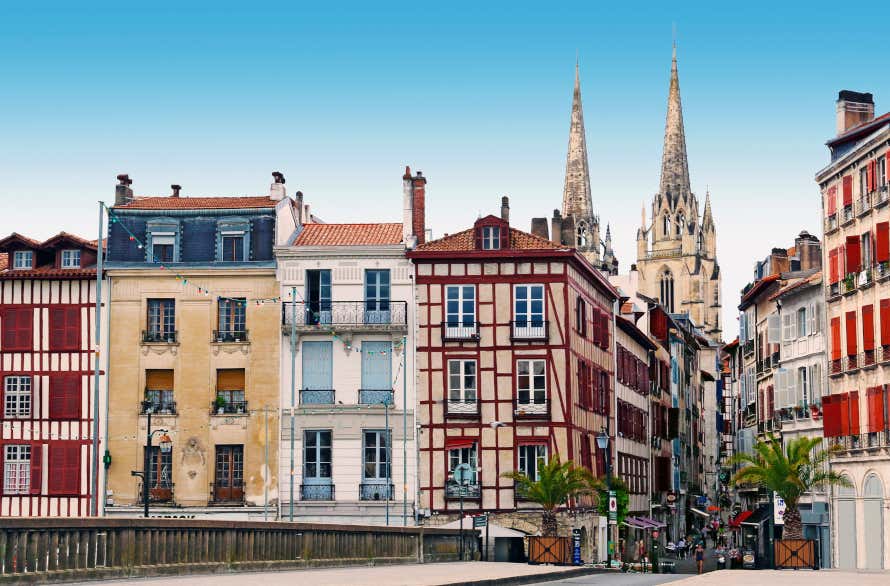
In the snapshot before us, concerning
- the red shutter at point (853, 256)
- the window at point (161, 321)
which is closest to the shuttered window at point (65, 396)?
the window at point (161, 321)

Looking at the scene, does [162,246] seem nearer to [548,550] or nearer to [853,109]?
[548,550]

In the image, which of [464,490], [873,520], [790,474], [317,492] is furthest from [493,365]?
[873,520]

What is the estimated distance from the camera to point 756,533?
7594cm

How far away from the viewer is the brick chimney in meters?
61.9

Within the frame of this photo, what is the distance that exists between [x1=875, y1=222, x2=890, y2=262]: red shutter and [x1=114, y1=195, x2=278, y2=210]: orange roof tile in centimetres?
2264

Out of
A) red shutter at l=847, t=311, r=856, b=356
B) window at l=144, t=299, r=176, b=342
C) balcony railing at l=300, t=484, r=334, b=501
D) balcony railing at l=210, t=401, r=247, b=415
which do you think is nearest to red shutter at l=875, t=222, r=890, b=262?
red shutter at l=847, t=311, r=856, b=356

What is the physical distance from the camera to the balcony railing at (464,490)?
193ft

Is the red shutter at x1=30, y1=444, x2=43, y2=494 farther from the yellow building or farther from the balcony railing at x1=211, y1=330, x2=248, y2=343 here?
the balcony railing at x1=211, y1=330, x2=248, y2=343

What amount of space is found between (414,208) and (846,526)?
20345 mm

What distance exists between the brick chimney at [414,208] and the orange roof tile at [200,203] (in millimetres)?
5096

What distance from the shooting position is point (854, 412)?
2205 inches

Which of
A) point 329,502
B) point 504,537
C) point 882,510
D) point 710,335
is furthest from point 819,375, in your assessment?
point 710,335

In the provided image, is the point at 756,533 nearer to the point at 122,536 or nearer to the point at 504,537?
the point at 504,537

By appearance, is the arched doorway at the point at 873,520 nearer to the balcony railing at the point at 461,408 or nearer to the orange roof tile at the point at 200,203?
the balcony railing at the point at 461,408
